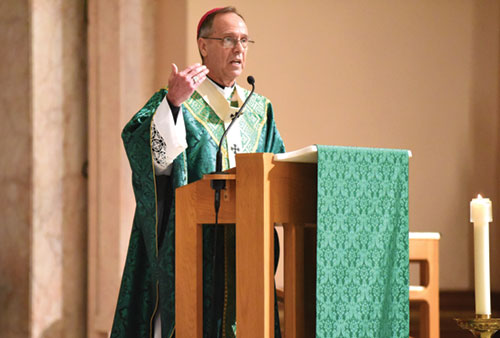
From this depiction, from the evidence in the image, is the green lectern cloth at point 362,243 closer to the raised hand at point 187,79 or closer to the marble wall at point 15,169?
the raised hand at point 187,79

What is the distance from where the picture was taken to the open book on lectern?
1930 mm

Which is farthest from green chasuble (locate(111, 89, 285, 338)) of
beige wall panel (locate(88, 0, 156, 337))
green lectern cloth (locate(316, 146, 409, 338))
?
beige wall panel (locate(88, 0, 156, 337))

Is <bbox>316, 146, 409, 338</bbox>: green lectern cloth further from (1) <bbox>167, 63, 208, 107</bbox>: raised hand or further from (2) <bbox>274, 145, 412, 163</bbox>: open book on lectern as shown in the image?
(1) <bbox>167, 63, 208, 107</bbox>: raised hand

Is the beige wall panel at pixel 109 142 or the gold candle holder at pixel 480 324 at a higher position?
the beige wall panel at pixel 109 142

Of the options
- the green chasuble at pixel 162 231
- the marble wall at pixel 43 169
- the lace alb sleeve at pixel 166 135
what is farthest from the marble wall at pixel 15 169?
the lace alb sleeve at pixel 166 135

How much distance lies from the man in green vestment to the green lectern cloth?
2.05 ft

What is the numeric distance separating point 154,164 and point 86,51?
229cm

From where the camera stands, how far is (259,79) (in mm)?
4695

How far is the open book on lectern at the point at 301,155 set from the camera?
6.33 feet

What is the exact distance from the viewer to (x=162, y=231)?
8.98 ft

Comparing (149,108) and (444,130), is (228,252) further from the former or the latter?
(444,130)

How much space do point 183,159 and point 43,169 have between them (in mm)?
1993

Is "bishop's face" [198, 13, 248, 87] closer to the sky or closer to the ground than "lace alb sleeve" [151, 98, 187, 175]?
closer to the sky

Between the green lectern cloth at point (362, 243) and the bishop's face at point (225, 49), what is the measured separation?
1.11m
